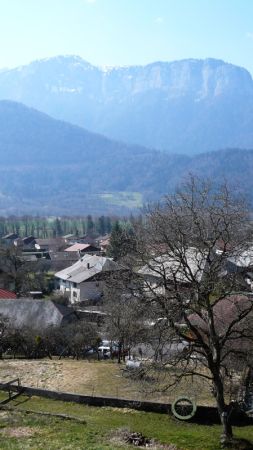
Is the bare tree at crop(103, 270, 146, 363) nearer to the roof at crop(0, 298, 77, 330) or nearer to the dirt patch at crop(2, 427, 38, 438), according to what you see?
the dirt patch at crop(2, 427, 38, 438)

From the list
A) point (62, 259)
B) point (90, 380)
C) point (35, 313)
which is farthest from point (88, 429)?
point (62, 259)

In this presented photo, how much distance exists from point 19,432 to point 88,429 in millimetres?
2118

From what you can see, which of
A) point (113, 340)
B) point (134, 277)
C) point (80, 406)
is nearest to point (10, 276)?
point (113, 340)

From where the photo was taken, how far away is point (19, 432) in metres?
17.3

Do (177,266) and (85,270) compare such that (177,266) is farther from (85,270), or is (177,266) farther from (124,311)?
(85,270)

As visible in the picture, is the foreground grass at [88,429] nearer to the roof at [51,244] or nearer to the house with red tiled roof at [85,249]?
the house with red tiled roof at [85,249]

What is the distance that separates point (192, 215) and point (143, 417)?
8.34 metres

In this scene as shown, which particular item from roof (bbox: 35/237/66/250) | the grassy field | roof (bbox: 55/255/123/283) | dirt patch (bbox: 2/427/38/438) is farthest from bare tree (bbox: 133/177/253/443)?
roof (bbox: 35/237/66/250)

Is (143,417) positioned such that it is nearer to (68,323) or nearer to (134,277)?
(134,277)

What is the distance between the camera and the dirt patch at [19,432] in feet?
55.7

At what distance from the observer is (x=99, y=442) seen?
16.1 m

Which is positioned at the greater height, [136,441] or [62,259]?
[136,441]

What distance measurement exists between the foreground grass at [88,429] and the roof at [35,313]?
687 inches

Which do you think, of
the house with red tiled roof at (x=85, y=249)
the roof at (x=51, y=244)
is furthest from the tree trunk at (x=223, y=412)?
the roof at (x=51, y=244)
